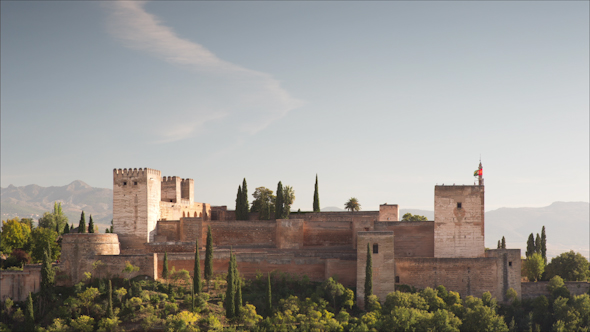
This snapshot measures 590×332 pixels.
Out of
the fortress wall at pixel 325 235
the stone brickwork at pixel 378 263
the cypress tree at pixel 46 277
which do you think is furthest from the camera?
the fortress wall at pixel 325 235

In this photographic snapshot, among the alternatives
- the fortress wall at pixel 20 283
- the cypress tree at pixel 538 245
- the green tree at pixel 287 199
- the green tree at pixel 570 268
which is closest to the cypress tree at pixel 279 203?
the green tree at pixel 287 199

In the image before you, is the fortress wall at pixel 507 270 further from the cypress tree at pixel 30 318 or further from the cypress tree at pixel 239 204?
the cypress tree at pixel 30 318

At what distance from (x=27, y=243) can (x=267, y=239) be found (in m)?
17.6

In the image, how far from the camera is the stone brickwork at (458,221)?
35.9 meters

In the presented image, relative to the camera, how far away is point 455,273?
34.8 meters

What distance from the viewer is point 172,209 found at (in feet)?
135

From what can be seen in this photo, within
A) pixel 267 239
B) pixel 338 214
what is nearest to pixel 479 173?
pixel 338 214

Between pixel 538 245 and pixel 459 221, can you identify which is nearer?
pixel 459 221

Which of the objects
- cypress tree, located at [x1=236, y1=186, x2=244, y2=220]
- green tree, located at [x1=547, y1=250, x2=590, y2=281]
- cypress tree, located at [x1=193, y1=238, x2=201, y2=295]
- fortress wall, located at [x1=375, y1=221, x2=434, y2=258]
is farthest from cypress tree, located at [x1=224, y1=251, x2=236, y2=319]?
green tree, located at [x1=547, y1=250, x2=590, y2=281]

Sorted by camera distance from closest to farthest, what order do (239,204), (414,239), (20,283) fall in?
(20,283), (414,239), (239,204)

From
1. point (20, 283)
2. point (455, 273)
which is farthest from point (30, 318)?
point (455, 273)

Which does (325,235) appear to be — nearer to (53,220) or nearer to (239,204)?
(239,204)

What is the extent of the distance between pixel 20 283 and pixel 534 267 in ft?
107

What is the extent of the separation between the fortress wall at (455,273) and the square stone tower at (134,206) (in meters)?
15.9
